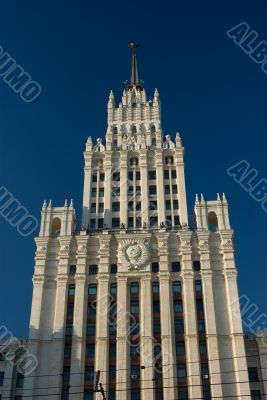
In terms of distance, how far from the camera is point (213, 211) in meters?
83.4

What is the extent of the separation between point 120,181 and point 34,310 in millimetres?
27274

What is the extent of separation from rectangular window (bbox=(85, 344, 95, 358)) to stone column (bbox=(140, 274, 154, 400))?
6.13 metres

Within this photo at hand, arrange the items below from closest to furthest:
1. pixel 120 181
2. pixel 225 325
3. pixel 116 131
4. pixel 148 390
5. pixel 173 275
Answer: pixel 148 390, pixel 225 325, pixel 173 275, pixel 120 181, pixel 116 131

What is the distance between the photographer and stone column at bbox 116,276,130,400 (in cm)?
6693

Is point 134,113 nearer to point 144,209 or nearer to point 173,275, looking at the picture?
point 144,209

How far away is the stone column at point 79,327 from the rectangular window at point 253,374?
21275 millimetres

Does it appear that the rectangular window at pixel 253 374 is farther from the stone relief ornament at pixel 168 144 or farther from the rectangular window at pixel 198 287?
the stone relief ornament at pixel 168 144

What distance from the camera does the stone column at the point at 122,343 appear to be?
66.9m

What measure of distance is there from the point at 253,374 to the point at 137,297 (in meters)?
17.7

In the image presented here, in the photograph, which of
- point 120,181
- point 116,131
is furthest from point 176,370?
point 116,131

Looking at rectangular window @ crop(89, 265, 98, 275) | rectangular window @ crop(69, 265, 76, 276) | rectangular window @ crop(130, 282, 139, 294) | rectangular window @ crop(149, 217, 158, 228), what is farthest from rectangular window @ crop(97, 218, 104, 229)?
rectangular window @ crop(130, 282, 139, 294)

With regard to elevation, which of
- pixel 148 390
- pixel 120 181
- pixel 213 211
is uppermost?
pixel 120 181

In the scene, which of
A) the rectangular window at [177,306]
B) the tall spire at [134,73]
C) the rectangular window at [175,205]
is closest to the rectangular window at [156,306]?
the rectangular window at [177,306]

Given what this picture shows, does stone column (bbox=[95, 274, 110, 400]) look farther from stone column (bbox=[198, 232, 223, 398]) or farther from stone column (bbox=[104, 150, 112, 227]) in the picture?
stone column (bbox=[198, 232, 223, 398])
